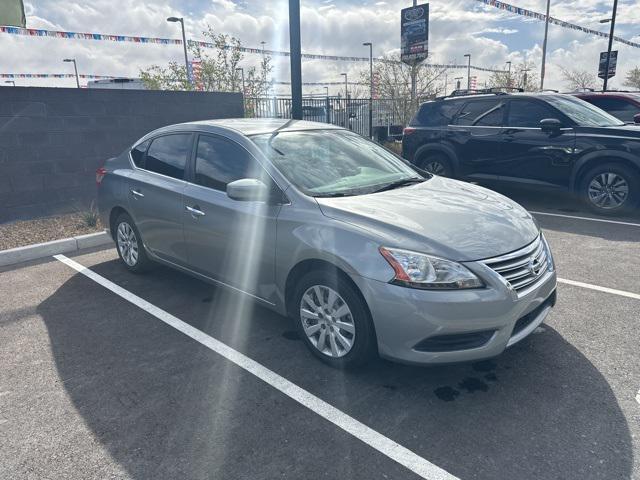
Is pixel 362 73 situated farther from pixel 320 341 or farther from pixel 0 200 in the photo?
pixel 320 341

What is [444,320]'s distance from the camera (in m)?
2.78

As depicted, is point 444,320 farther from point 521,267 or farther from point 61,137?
point 61,137

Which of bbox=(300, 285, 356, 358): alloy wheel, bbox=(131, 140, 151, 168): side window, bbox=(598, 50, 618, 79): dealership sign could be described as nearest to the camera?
bbox=(300, 285, 356, 358): alloy wheel

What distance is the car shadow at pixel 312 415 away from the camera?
246 cm

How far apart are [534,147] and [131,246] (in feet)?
20.3

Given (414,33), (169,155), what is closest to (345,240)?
(169,155)

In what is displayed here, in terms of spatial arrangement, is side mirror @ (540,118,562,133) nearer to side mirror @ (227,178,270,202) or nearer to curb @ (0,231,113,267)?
side mirror @ (227,178,270,202)

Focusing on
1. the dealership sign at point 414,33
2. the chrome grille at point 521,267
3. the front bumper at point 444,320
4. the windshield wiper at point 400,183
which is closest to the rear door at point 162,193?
the windshield wiper at point 400,183

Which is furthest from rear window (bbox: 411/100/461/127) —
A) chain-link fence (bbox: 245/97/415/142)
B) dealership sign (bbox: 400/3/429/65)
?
dealership sign (bbox: 400/3/429/65)

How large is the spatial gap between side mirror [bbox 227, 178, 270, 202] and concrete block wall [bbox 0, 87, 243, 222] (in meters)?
5.71

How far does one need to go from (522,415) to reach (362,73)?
19.6m

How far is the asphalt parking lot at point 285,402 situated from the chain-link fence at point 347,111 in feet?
25.6

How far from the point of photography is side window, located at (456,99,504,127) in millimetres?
8250

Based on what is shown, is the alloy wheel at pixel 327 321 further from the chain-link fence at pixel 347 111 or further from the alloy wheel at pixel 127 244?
the chain-link fence at pixel 347 111
